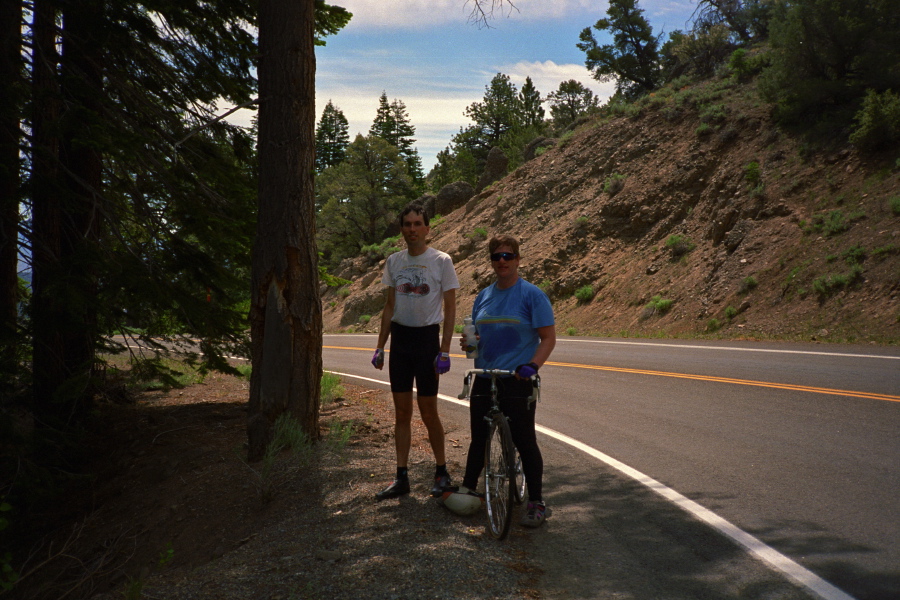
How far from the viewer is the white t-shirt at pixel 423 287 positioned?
5.10 metres

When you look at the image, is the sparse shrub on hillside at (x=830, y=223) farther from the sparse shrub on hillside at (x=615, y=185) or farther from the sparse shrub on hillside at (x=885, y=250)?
the sparse shrub on hillside at (x=615, y=185)

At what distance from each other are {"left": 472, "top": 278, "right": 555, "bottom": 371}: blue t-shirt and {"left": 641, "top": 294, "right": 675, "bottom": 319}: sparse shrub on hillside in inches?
703

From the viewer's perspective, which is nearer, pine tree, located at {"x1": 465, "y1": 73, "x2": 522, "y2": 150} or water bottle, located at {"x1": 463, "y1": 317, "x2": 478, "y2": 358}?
water bottle, located at {"x1": 463, "y1": 317, "x2": 478, "y2": 358}

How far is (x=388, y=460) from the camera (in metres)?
6.66

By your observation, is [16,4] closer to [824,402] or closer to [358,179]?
[824,402]

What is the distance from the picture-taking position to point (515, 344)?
4.70 m

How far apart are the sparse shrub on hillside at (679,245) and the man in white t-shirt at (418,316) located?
20411mm

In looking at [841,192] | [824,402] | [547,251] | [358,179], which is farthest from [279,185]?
[358,179]

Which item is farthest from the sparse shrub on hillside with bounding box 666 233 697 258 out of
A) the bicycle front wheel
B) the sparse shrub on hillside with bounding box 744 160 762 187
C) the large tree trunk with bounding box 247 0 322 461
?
the bicycle front wheel

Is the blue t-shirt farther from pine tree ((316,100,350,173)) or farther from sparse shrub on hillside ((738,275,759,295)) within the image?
pine tree ((316,100,350,173))

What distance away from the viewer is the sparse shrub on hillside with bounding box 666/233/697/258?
78.4 ft

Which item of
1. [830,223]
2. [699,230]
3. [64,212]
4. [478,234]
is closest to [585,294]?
[699,230]

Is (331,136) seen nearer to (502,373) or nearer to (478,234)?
(478,234)

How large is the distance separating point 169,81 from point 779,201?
63.1ft
